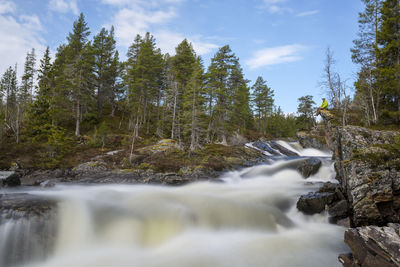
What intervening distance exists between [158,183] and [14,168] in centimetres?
1274

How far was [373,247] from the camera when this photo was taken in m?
4.67

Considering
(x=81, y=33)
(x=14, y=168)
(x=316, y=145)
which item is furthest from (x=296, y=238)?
(x=81, y=33)

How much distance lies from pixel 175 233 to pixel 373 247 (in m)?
6.07

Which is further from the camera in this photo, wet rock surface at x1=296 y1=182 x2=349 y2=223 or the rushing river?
wet rock surface at x1=296 y1=182 x2=349 y2=223

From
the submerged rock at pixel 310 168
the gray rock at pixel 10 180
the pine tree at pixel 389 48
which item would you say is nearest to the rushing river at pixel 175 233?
the submerged rock at pixel 310 168

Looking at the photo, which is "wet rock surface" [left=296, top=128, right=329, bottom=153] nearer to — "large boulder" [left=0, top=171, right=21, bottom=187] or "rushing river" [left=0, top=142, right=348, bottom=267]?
"rushing river" [left=0, top=142, right=348, bottom=267]

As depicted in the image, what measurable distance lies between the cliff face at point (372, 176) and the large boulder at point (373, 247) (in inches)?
71.1

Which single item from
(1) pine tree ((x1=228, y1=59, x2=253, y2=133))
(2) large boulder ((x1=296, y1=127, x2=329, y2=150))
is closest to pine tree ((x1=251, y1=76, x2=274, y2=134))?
(1) pine tree ((x1=228, y1=59, x2=253, y2=133))

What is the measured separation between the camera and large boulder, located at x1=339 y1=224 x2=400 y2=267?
433cm

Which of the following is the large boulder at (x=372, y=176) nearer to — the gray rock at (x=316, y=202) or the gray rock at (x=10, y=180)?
the gray rock at (x=316, y=202)

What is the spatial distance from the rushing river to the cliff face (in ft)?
4.74

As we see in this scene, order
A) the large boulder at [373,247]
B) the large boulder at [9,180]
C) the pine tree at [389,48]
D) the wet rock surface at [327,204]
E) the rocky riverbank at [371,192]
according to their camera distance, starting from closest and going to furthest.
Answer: the large boulder at [373,247] < the rocky riverbank at [371,192] < the wet rock surface at [327,204] < the large boulder at [9,180] < the pine tree at [389,48]

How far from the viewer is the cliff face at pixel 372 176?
6957 mm

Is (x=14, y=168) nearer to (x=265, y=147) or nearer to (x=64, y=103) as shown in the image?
(x=64, y=103)
